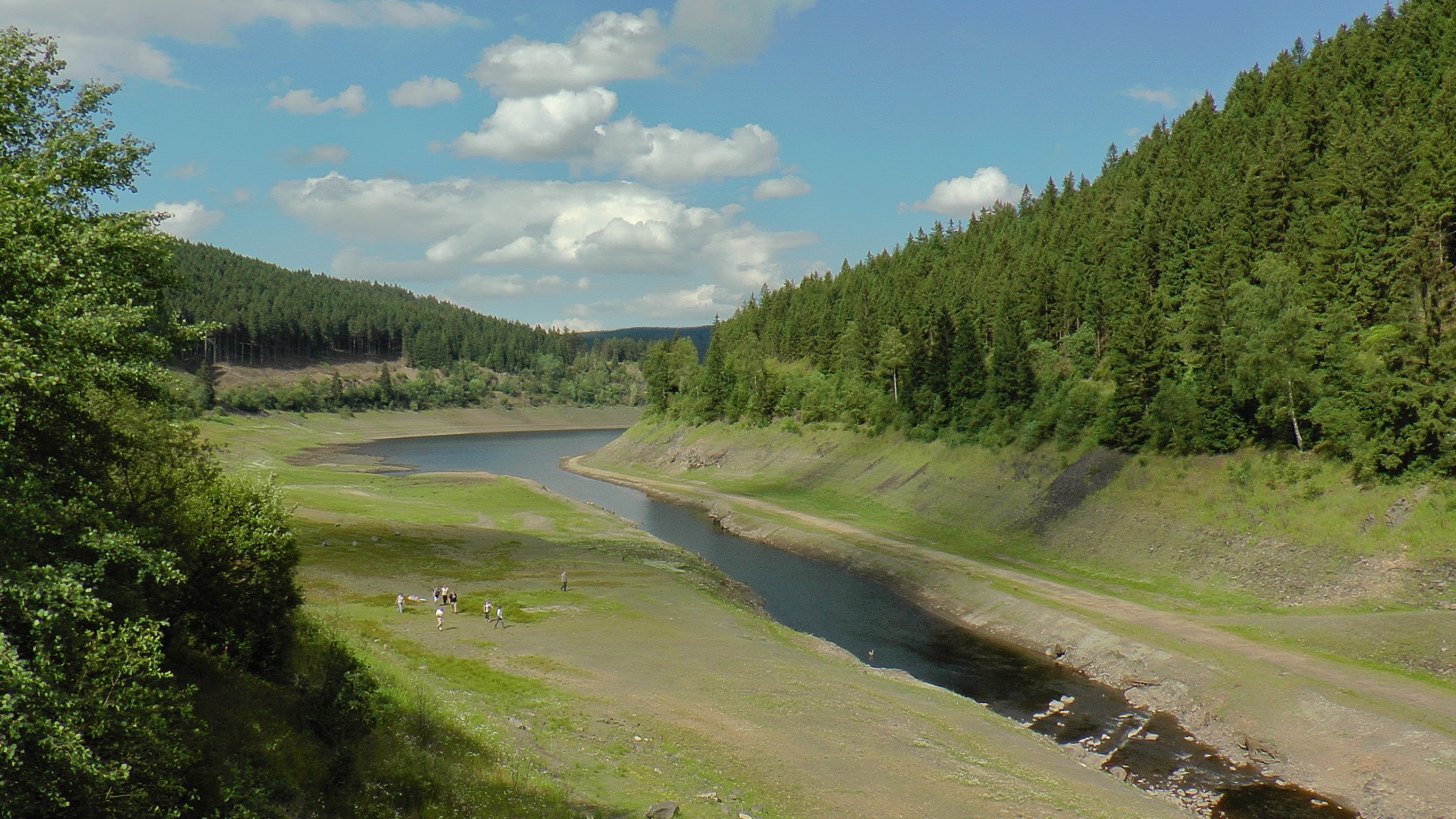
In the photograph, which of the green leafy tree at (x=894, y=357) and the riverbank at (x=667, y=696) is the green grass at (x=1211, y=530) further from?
the riverbank at (x=667, y=696)

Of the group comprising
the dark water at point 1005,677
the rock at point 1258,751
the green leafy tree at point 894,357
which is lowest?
the dark water at point 1005,677

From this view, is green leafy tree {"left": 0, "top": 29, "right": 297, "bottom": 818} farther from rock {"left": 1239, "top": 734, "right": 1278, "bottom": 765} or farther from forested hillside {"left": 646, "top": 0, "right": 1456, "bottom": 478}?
forested hillside {"left": 646, "top": 0, "right": 1456, "bottom": 478}

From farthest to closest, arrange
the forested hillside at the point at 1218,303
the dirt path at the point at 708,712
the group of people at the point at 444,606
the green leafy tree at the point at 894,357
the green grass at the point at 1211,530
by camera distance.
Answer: the green leafy tree at the point at 894,357 → the forested hillside at the point at 1218,303 → the green grass at the point at 1211,530 → the group of people at the point at 444,606 → the dirt path at the point at 708,712

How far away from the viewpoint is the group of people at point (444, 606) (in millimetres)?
46612

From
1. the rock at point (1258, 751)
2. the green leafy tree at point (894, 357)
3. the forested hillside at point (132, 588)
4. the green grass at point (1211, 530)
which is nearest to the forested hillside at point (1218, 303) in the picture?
the green leafy tree at point (894, 357)

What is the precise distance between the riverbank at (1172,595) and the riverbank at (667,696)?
11402 millimetres

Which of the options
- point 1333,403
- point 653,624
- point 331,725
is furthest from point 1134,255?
point 331,725

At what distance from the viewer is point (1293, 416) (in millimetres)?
66500

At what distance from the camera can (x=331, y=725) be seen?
23.1 m

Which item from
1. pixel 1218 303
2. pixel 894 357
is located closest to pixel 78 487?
pixel 1218 303

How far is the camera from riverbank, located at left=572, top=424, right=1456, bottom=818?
37.4 meters

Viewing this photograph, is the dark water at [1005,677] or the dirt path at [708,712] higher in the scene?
the dirt path at [708,712]

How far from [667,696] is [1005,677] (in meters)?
23.0

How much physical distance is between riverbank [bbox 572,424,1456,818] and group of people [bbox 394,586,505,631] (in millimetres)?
33707
